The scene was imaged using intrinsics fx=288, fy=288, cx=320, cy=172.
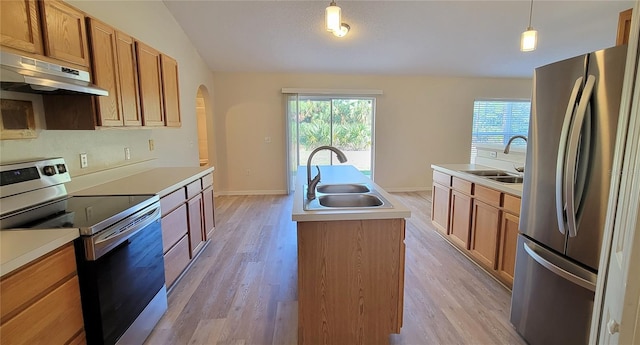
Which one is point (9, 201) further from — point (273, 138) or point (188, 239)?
point (273, 138)

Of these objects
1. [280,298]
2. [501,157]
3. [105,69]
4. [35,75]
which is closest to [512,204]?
[501,157]

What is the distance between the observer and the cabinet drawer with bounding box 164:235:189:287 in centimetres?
222

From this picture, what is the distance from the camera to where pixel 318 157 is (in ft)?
19.0

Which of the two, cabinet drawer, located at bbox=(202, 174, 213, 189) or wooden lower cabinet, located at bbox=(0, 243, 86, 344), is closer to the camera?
wooden lower cabinet, located at bbox=(0, 243, 86, 344)

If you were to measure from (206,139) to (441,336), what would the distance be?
4857 mm

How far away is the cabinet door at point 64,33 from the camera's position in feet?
5.11

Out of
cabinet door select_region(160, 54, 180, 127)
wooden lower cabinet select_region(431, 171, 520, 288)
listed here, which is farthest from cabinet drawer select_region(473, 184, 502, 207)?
cabinet door select_region(160, 54, 180, 127)

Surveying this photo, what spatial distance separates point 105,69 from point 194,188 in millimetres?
1190

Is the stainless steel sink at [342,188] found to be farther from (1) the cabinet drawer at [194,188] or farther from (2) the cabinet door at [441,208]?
(2) the cabinet door at [441,208]

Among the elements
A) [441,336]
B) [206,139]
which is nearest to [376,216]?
[441,336]

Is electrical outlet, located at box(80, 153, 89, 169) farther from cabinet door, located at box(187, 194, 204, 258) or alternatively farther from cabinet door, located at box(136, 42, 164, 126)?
cabinet door, located at box(187, 194, 204, 258)

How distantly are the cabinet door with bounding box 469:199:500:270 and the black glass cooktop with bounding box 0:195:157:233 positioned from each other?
2.66 metres

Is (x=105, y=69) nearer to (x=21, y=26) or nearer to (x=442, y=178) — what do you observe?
(x=21, y=26)

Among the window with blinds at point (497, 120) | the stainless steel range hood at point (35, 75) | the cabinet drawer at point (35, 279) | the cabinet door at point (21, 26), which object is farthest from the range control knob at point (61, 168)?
the window with blinds at point (497, 120)
